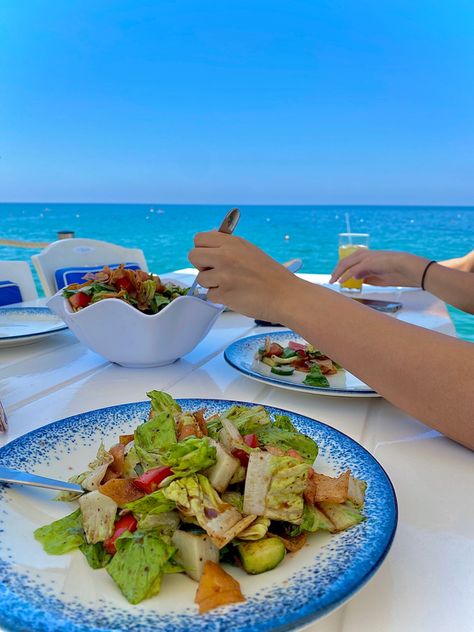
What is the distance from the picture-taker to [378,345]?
63 centimetres

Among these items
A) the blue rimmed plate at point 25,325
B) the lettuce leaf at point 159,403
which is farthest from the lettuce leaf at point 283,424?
the blue rimmed plate at point 25,325

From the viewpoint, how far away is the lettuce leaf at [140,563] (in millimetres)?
334

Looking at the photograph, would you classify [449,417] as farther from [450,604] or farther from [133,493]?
[133,493]

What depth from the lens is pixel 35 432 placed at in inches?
22.8

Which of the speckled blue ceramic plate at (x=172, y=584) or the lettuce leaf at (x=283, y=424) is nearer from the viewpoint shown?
the speckled blue ceramic plate at (x=172, y=584)

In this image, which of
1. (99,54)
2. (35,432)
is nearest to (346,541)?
(35,432)

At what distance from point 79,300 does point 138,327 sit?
0.49ft

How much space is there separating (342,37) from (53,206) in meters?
31.0

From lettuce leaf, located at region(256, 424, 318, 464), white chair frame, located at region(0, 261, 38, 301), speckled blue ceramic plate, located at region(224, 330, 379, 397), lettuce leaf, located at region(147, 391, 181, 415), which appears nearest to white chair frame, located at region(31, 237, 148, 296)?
white chair frame, located at region(0, 261, 38, 301)

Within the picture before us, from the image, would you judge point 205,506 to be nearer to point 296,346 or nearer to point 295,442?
point 295,442

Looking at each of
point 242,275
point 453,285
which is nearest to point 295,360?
point 242,275

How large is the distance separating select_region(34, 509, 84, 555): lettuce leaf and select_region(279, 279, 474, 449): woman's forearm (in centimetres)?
39

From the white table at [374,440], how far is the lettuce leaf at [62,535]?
0.20 metres

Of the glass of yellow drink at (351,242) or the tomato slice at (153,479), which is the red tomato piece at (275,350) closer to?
the tomato slice at (153,479)
